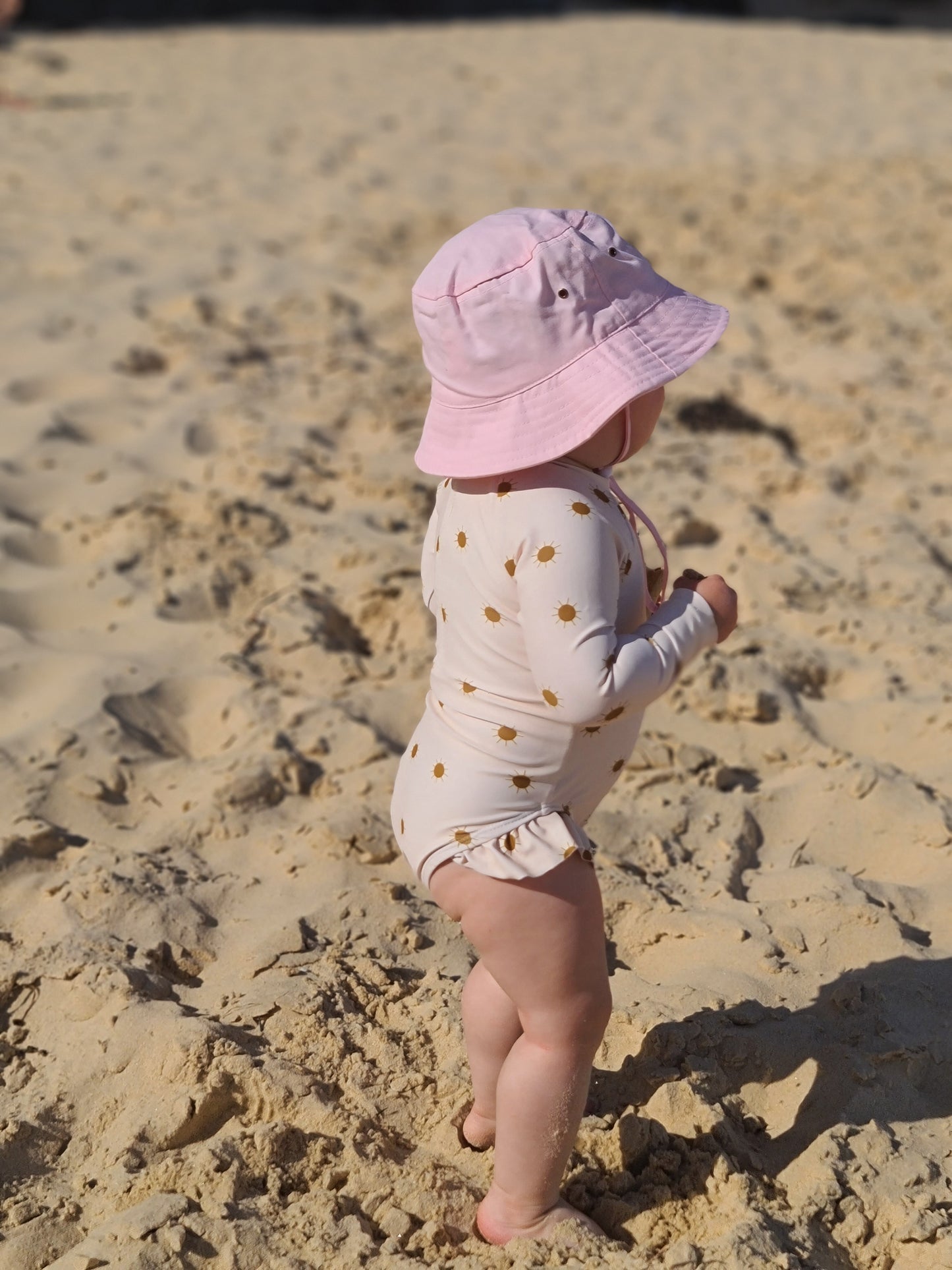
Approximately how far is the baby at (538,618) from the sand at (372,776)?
0.28m

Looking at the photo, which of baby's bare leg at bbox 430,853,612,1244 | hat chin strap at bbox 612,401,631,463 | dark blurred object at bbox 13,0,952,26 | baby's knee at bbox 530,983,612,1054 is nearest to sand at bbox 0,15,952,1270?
baby's bare leg at bbox 430,853,612,1244

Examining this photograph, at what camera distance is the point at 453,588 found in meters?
1.64

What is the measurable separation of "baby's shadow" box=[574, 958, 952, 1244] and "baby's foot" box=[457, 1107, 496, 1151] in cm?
17

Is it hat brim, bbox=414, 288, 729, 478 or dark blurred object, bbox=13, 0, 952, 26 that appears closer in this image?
hat brim, bbox=414, 288, 729, 478

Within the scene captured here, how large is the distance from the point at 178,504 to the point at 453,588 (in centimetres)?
221

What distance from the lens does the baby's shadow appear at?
1.88 metres

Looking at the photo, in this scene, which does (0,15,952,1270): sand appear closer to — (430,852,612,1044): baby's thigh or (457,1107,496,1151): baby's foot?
(457,1107,496,1151): baby's foot

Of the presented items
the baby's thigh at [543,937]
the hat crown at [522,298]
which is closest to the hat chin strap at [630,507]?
the hat crown at [522,298]

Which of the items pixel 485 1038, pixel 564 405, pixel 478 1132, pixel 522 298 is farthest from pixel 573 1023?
pixel 522 298

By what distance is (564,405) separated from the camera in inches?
60.6

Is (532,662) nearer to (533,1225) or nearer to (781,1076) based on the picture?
(533,1225)

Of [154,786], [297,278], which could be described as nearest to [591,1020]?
[154,786]

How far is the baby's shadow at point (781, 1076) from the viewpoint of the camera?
188 cm

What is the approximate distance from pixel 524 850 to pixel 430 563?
387 mm
